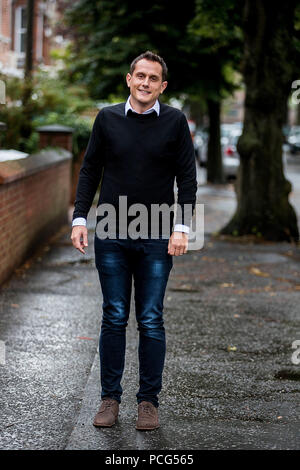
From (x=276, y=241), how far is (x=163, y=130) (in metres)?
8.46

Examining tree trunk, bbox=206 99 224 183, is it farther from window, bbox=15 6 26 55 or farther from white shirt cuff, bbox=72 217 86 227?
white shirt cuff, bbox=72 217 86 227

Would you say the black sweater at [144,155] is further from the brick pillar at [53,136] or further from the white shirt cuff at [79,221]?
the brick pillar at [53,136]

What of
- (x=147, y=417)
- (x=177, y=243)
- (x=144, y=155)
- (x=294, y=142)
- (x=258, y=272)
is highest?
(x=294, y=142)

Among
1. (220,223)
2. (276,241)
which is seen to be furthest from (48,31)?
(276,241)

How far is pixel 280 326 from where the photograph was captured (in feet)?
23.3

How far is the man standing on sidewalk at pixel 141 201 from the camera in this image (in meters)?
4.36

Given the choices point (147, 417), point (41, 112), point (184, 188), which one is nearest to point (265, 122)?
point (41, 112)

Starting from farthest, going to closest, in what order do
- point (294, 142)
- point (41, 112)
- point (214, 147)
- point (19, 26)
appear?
point (294, 142), point (19, 26), point (214, 147), point (41, 112)

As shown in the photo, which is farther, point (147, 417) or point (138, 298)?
point (138, 298)

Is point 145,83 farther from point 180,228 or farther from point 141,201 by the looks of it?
point 180,228

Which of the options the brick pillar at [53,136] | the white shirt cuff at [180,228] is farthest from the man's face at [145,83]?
the brick pillar at [53,136]

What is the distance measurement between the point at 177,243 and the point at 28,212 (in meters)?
5.90

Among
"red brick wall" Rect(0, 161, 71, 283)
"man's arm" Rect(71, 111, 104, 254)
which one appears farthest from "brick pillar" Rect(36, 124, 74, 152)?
"man's arm" Rect(71, 111, 104, 254)

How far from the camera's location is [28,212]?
10031 mm
